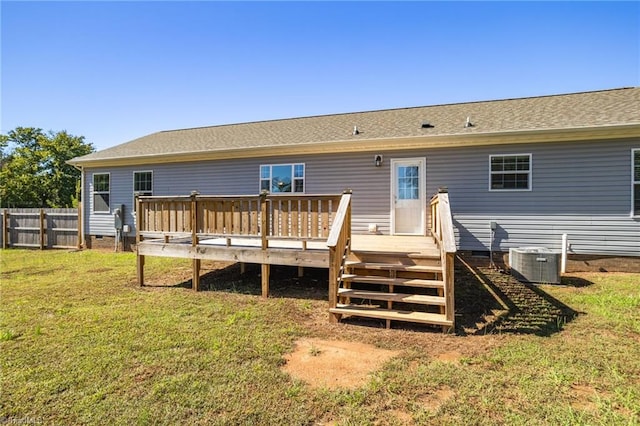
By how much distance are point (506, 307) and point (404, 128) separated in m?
5.57

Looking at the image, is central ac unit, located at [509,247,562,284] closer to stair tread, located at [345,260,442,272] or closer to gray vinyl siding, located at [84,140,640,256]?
gray vinyl siding, located at [84,140,640,256]

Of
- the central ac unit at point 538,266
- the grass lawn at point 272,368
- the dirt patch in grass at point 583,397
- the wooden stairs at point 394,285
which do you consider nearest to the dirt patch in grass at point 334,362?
the grass lawn at point 272,368

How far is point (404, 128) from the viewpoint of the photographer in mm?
8625

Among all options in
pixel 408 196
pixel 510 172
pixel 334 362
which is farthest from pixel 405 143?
pixel 334 362

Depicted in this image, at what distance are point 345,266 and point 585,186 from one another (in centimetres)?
631

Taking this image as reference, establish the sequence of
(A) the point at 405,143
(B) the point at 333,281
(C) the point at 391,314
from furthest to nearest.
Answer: (A) the point at 405,143
(B) the point at 333,281
(C) the point at 391,314

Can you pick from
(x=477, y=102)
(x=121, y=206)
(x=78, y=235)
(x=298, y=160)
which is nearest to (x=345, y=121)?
(x=298, y=160)

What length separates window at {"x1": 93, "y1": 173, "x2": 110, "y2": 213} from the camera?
1134 cm

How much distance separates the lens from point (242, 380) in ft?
8.70

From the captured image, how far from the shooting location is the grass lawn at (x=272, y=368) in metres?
2.21

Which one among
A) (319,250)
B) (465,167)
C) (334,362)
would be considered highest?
(465,167)

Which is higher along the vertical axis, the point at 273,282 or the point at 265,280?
the point at 265,280

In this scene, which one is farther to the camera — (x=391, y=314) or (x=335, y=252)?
(x=335, y=252)

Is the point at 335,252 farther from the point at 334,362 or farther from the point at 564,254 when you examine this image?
the point at 564,254
